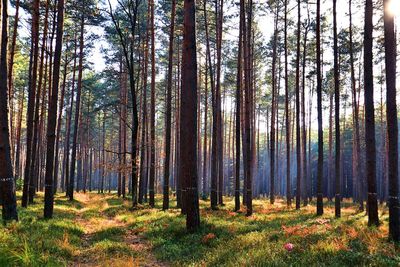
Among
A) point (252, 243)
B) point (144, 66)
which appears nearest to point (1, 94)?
point (252, 243)

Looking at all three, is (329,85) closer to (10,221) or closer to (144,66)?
(144,66)

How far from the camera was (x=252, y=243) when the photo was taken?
8.88 m

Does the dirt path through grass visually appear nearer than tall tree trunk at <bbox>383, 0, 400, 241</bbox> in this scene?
Yes

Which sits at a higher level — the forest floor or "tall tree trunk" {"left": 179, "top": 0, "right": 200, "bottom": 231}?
"tall tree trunk" {"left": 179, "top": 0, "right": 200, "bottom": 231}

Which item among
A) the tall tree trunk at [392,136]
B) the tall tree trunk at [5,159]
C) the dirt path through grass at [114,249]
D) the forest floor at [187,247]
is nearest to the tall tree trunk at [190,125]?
the forest floor at [187,247]

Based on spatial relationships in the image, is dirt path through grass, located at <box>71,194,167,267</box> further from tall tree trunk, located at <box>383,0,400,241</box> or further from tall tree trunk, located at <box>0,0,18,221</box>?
tall tree trunk, located at <box>383,0,400,241</box>

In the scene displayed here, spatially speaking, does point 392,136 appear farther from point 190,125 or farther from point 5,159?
point 5,159

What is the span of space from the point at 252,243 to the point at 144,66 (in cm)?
1763

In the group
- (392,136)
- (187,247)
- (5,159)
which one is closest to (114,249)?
(187,247)

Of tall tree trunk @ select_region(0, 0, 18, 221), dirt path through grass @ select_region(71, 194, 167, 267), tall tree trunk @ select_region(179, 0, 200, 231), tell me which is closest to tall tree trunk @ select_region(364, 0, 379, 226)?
tall tree trunk @ select_region(179, 0, 200, 231)

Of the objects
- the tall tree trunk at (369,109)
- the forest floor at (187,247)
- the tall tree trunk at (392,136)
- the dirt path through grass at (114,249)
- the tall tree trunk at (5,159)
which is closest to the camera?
the forest floor at (187,247)

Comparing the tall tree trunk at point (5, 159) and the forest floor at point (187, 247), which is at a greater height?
the tall tree trunk at point (5, 159)

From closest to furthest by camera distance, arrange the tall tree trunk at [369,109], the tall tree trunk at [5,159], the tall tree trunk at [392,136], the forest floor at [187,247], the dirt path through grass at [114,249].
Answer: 1. the forest floor at [187,247]
2. the dirt path through grass at [114,249]
3. the tall tree trunk at [392,136]
4. the tall tree trunk at [5,159]
5. the tall tree trunk at [369,109]

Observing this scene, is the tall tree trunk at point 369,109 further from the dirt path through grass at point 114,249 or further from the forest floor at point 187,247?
the dirt path through grass at point 114,249
